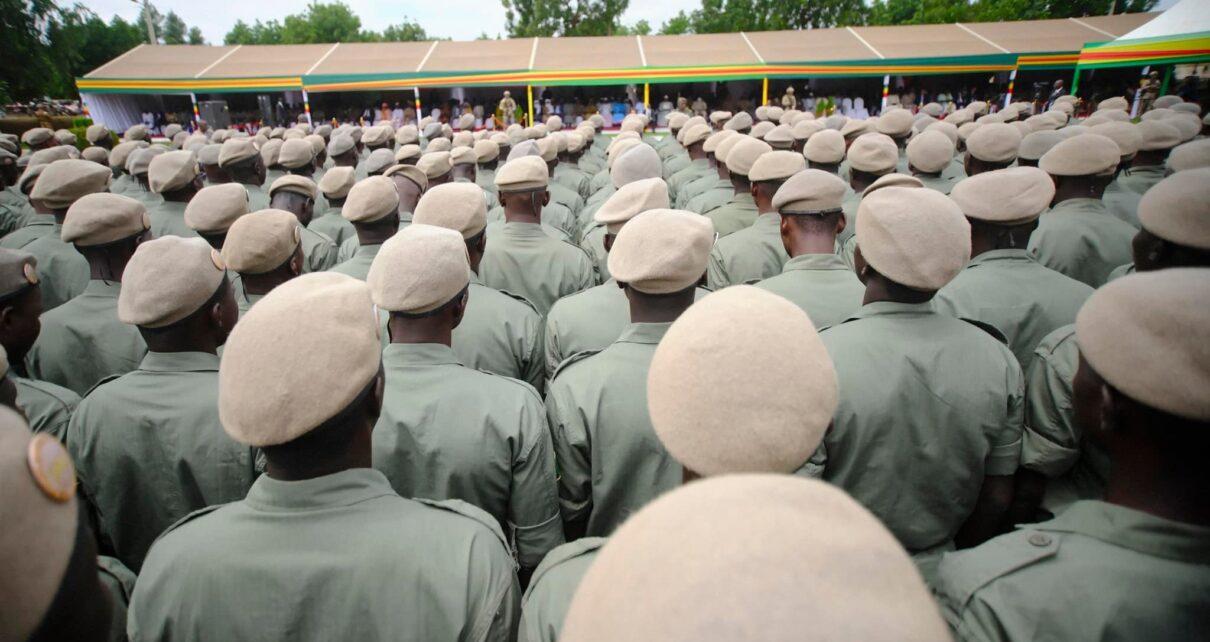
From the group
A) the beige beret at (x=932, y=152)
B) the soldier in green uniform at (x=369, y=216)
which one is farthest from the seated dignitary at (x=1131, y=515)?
the beige beret at (x=932, y=152)

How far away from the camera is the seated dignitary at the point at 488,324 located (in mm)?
2957

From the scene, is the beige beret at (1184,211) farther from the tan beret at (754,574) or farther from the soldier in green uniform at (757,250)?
the tan beret at (754,574)

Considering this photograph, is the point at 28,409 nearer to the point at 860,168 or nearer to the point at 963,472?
the point at 963,472

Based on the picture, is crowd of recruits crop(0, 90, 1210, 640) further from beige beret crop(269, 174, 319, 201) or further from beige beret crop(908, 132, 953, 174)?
beige beret crop(908, 132, 953, 174)

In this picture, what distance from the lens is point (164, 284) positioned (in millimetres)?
2168

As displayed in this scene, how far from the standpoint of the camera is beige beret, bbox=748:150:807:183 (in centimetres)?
415

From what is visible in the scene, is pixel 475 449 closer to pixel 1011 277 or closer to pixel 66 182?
pixel 1011 277

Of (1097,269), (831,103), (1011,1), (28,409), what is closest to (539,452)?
(28,409)

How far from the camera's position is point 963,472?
2.06m

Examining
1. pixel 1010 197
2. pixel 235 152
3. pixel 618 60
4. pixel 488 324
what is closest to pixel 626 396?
pixel 488 324

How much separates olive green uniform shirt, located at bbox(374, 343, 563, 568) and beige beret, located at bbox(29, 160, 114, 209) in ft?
13.3

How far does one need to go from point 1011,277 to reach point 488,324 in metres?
2.51

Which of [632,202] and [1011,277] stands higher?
[632,202]

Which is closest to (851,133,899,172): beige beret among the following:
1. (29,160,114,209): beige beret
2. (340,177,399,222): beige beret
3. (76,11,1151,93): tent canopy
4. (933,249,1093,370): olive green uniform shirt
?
(933,249,1093,370): olive green uniform shirt
